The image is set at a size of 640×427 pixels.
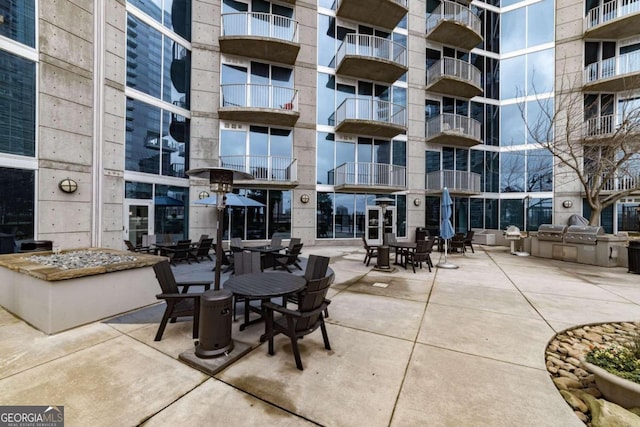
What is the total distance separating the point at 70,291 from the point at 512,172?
818 inches

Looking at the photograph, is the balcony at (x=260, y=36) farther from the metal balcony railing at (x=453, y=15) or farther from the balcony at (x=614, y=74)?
the balcony at (x=614, y=74)

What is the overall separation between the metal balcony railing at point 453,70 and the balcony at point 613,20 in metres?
5.59

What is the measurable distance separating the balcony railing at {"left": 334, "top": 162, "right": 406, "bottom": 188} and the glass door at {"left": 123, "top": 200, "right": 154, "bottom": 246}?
28.3ft

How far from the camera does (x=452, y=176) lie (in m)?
15.0

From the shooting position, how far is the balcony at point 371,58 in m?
12.9

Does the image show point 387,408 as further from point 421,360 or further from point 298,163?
point 298,163

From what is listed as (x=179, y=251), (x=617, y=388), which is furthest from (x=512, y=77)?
(x=179, y=251)

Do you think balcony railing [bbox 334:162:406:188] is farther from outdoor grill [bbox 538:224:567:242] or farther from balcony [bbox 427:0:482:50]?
balcony [bbox 427:0:482:50]

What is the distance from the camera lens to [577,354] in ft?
11.0

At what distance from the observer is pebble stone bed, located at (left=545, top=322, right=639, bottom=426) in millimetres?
2572

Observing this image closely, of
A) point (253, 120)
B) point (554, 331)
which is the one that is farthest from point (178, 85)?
point (554, 331)

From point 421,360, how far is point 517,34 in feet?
71.8

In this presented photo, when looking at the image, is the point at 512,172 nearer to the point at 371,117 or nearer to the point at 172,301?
the point at 371,117

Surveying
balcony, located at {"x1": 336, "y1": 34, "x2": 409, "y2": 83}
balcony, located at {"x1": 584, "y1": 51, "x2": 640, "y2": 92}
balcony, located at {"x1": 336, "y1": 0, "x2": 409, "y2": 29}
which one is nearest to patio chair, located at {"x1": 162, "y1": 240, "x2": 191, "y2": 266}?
balcony, located at {"x1": 336, "y1": 34, "x2": 409, "y2": 83}
